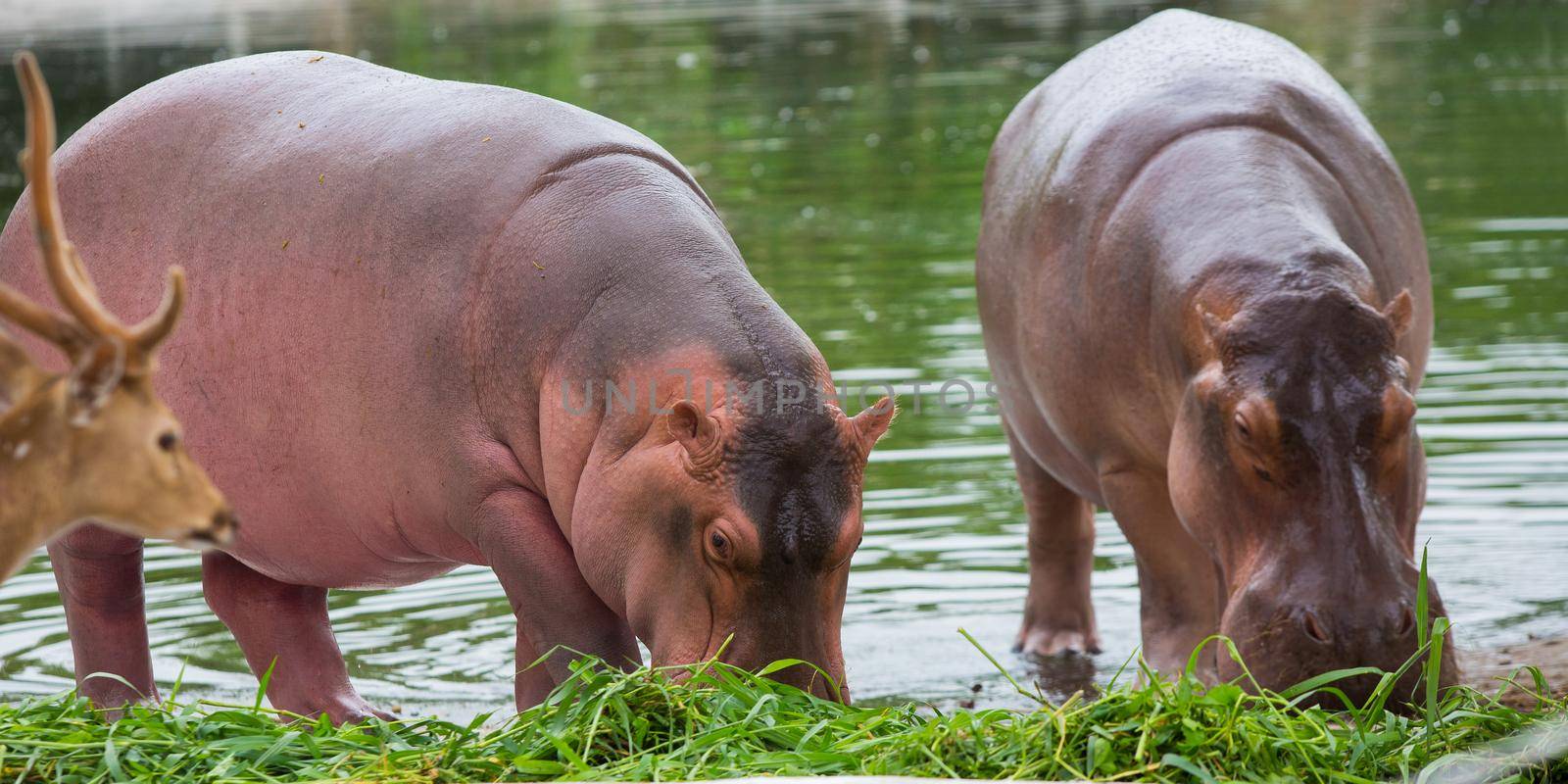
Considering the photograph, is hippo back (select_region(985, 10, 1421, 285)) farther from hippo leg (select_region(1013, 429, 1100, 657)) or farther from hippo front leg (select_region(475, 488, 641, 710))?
hippo front leg (select_region(475, 488, 641, 710))

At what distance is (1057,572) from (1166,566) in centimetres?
95

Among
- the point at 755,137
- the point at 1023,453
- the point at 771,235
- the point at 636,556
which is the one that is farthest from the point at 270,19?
the point at 636,556

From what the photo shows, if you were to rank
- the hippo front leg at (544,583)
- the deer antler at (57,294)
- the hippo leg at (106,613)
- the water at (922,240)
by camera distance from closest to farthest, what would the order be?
the deer antler at (57,294), the hippo front leg at (544,583), the hippo leg at (106,613), the water at (922,240)

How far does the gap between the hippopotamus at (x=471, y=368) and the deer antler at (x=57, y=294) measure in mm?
1462

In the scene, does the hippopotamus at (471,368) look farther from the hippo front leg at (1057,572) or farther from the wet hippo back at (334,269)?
the hippo front leg at (1057,572)

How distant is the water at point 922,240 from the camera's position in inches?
249

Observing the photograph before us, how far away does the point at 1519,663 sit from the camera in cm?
555

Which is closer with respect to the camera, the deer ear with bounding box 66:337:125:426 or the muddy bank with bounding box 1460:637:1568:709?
the deer ear with bounding box 66:337:125:426

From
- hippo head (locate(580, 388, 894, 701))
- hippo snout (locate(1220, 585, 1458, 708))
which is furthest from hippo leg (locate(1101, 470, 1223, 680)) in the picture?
hippo head (locate(580, 388, 894, 701))

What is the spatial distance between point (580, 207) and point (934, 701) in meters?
1.95

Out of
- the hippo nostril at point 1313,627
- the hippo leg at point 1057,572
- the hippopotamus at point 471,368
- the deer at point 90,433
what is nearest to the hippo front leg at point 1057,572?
the hippo leg at point 1057,572

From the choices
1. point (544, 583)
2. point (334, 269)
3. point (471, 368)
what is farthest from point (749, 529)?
point (334, 269)

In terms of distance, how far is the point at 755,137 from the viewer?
64.0 feet

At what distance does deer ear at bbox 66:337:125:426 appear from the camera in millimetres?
2500
